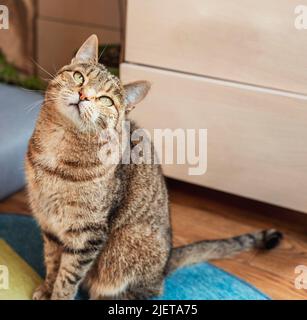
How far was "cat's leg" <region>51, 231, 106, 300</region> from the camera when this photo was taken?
1.02m

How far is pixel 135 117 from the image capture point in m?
1.54

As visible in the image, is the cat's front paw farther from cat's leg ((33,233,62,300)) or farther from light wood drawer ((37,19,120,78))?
light wood drawer ((37,19,120,78))

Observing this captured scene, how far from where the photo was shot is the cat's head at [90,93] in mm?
926

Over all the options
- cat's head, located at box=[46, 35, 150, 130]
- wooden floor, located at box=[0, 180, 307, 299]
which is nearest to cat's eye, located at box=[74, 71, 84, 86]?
cat's head, located at box=[46, 35, 150, 130]

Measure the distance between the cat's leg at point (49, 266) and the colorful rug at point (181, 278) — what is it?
0.15 feet

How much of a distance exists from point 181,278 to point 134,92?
0.58 m

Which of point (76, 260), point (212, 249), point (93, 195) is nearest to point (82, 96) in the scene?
point (93, 195)

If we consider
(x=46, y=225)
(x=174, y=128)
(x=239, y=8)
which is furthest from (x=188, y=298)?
(x=239, y=8)

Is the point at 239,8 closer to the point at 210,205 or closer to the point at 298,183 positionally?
the point at 298,183

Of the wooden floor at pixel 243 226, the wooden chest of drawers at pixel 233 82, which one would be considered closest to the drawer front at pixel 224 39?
the wooden chest of drawers at pixel 233 82

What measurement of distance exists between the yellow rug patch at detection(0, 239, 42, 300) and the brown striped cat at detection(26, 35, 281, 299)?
0.04 m

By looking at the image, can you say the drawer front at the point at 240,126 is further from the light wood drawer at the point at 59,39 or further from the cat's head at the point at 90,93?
the light wood drawer at the point at 59,39

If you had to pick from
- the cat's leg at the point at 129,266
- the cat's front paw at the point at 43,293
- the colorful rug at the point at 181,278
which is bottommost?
the colorful rug at the point at 181,278

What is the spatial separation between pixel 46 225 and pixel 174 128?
23.1 inches
